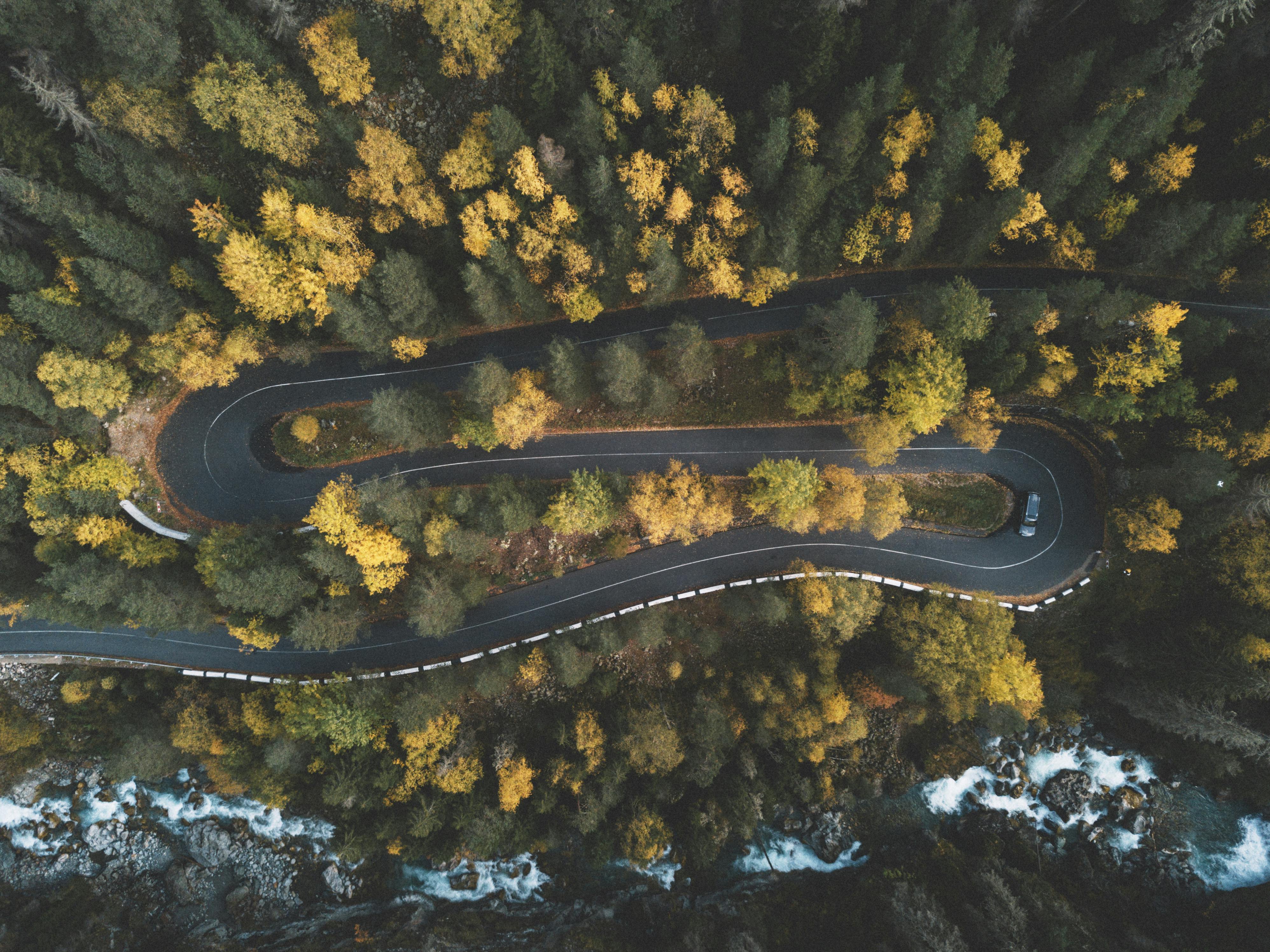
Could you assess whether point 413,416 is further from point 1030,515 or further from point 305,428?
point 1030,515

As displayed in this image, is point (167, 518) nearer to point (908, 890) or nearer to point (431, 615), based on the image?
point (431, 615)

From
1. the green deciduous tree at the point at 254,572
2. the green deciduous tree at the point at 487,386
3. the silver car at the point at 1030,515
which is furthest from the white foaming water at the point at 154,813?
the silver car at the point at 1030,515

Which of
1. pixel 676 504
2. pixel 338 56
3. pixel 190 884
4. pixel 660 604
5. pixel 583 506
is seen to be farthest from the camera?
pixel 190 884

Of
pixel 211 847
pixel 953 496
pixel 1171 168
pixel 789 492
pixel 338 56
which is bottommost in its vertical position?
pixel 211 847

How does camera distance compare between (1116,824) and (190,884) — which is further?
(190,884)

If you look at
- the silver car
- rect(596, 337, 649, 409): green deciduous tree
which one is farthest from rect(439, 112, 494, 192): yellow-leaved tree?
the silver car

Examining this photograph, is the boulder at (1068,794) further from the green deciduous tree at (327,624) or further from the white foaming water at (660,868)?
the green deciduous tree at (327,624)

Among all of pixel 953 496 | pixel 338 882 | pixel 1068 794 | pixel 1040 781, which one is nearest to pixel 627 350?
pixel 953 496
